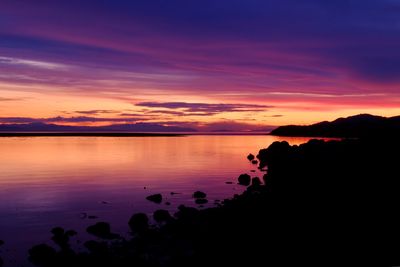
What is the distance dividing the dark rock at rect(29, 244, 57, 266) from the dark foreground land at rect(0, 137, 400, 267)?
0.04 meters

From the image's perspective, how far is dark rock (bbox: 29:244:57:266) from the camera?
671 inches

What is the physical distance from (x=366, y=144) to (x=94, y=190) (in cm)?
2527

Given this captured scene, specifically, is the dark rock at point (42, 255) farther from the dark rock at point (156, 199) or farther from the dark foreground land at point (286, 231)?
the dark rock at point (156, 199)

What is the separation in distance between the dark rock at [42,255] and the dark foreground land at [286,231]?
0.04 metres

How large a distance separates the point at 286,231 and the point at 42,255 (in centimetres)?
1064

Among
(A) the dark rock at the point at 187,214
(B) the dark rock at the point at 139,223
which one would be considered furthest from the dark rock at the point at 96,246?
(A) the dark rock at the point at 187,214

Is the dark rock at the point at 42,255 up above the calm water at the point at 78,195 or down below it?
above

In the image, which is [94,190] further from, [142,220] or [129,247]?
[129,247]

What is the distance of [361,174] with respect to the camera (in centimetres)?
2384

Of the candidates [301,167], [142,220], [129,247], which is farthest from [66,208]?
[301,167]

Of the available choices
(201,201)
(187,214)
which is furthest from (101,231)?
(201,201)

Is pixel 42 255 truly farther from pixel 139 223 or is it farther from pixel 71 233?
pixel 139 223

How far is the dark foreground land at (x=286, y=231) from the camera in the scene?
48.9ft

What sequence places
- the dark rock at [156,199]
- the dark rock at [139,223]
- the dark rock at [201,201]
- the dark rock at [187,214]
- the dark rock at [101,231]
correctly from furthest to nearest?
the dark rock at [156,199], the dark rock at [201,201], the dark rock at [187,214], the dark rock at [139,223], the dark rock at [101,231]
